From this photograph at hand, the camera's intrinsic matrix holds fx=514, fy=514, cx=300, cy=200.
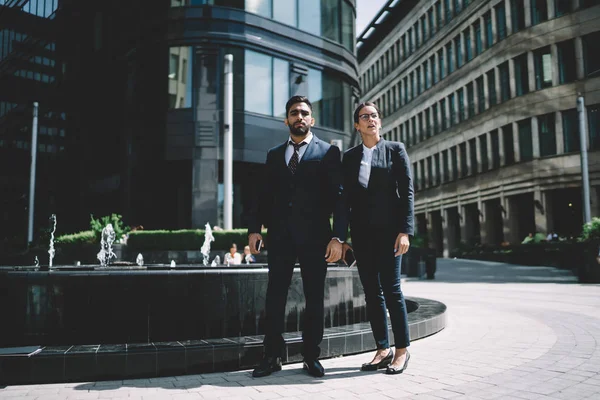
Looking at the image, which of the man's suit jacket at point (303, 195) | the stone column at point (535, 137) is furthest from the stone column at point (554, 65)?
the man's suit jacket at point (303, 195)

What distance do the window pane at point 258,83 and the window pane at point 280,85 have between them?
9.2 inches

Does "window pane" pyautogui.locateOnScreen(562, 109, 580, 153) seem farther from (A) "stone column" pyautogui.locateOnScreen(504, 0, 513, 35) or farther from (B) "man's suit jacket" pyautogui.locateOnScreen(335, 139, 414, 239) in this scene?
(B) "man's suit jacket" pyautogui.locateOnScreen(335, 139, 414, 239)

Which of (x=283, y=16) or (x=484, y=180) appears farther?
(x=484, y=180)

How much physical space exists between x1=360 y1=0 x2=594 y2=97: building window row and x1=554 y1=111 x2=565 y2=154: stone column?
656 centimetres

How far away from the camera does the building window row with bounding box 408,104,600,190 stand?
3200 cm

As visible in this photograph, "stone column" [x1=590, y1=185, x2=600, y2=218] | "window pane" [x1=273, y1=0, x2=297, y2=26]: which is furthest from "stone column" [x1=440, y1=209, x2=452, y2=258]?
"window pane" [x1=273, y1=0, x2=297, y2=26]

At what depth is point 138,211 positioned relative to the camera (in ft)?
77.9

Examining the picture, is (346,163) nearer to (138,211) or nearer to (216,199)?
(216,199)

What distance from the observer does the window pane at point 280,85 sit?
24500 mm

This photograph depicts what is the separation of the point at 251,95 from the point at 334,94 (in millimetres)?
5385

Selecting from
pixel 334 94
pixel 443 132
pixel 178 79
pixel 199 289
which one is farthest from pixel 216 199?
pixel 443 132

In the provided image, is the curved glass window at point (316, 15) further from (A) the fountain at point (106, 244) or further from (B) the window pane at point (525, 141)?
(B) the window pane at point (525, 141)

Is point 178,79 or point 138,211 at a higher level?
point 178,79

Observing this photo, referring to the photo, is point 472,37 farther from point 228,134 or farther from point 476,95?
point 228,134
